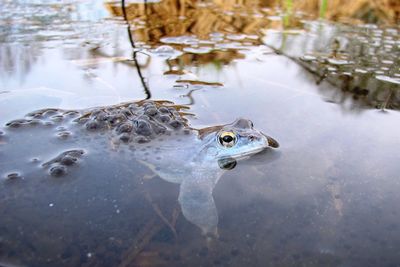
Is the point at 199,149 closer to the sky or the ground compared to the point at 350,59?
closer to the ground

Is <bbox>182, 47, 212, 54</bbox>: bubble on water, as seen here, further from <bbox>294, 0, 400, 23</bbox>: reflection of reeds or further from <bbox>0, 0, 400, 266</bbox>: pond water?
<bbox>294, 0, 400, 23</bbox>: reflection of reeds

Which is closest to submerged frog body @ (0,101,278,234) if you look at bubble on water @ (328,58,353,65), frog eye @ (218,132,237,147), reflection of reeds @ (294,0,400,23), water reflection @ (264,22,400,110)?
frog eye @ (218,132,237,147)

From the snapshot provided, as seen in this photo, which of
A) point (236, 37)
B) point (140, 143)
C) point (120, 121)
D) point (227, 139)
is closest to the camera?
point (227, 139)

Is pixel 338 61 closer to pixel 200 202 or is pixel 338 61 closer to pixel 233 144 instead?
pixel 233 144

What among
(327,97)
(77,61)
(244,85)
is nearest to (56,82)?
(77,61)

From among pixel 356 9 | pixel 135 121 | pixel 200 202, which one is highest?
pixel 356 9

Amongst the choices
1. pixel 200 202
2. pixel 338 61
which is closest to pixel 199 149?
pixel 200 202

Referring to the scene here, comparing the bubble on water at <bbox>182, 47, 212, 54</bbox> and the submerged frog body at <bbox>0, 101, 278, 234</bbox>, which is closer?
the submerged frog body at <bbox>0, 101, 278, 234</bbox>

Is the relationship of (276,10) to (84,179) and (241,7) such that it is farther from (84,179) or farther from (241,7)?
(84,179)
